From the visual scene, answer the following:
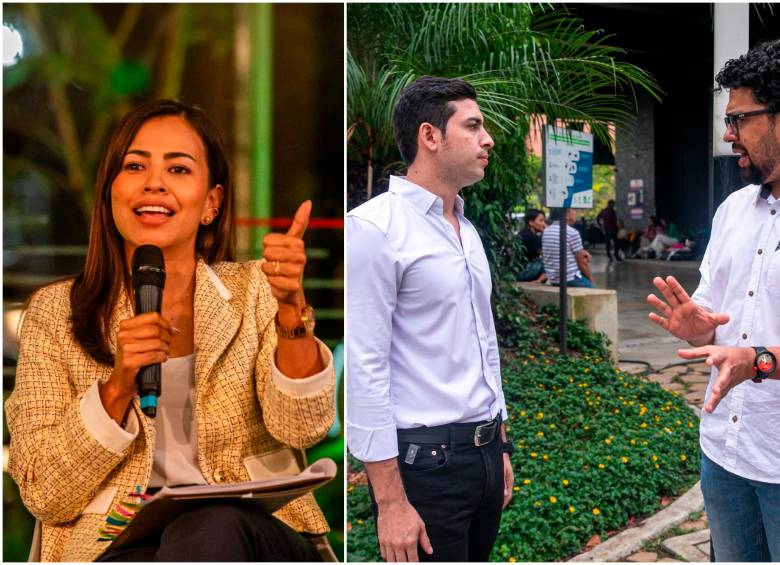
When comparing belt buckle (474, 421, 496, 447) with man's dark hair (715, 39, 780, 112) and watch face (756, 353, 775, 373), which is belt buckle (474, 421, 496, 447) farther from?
man's dark hair (715, 39, 780, 112)

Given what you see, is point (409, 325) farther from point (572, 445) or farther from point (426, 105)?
point (572, 445)

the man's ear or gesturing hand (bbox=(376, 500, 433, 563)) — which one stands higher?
the man's ear

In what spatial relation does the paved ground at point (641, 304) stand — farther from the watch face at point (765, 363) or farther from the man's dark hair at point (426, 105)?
the man's dark hair at point (426, 105)

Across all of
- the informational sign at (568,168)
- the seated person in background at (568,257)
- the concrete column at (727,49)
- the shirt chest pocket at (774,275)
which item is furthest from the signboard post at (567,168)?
the shirt chest pocket at (774,275)

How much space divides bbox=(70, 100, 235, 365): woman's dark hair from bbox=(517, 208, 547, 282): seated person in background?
132 inches

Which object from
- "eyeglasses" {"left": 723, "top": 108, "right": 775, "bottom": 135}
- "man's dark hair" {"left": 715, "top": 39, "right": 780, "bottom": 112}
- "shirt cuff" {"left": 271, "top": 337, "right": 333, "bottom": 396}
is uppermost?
"man's dark hair" {"left": 715, "top": 39, "right": 780, "bottom": 112}

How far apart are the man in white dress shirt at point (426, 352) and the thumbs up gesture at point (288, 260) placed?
10.2 inches

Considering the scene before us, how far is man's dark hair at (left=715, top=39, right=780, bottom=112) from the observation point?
2057 millimetres

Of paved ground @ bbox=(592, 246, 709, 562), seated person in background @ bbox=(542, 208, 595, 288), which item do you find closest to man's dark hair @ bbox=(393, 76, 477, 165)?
paved ground @ bbox=(592, 246, 709, 562)

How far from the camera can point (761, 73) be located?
Result: 2.07m

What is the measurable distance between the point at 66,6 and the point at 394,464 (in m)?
1.66

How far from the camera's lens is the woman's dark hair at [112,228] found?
2.20 meters

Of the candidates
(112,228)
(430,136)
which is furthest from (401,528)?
(112,228)

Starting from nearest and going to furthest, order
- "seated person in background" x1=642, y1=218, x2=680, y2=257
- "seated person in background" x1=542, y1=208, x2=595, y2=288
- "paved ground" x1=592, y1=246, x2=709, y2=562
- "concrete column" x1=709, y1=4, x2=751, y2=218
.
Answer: "concrete column" x1=709, y1=4, x2=751, y2=218 < "paved ground" x1=592, y1=246, x2=709, y2=562 < "seated person in background" x1=542, y1=208, x2=595, y2=288 < "seated person in background" x1=642, y1=218, x2=680, y2=257
